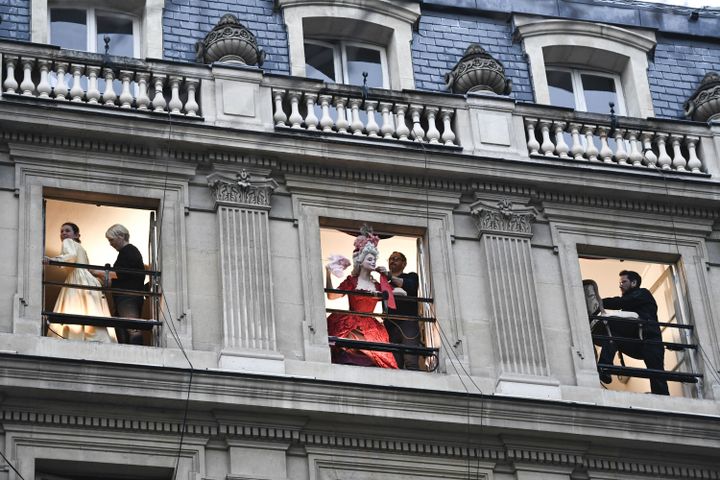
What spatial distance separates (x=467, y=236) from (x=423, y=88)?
9.98 feet

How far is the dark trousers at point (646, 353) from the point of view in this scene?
107 feet

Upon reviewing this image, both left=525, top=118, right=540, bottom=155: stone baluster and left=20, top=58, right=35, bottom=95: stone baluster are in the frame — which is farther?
left=525, top=118, right=540, bottom=155: stone baluster

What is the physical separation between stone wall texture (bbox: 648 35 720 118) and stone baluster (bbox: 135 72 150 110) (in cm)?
845

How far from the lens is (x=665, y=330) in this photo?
33.5m

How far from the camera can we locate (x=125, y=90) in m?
32.5

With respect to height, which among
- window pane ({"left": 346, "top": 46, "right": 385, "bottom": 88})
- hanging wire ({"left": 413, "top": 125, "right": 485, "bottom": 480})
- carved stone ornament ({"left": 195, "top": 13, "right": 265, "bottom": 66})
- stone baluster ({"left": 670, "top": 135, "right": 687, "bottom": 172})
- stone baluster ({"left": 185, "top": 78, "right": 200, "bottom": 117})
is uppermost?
window pane ({"left": 346, "top": 46, "right": 385, "bottom": 88})

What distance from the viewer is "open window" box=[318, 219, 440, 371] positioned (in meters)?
31.7

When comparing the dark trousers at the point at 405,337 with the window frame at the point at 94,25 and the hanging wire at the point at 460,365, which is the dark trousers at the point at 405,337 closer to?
the hanging wire at the point at 460,365

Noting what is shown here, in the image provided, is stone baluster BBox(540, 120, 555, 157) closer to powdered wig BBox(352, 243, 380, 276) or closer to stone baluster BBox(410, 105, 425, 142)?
stone baluster BBox(410, 105, 425, 142)

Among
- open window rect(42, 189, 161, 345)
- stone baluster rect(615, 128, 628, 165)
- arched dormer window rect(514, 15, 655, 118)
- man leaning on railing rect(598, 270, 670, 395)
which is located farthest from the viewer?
arched dormer window rect(514, 15, 655, 118)

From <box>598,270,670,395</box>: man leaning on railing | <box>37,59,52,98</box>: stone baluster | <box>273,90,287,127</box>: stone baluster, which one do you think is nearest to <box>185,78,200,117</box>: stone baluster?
<box>273,90,287,127</box>: stone baluster

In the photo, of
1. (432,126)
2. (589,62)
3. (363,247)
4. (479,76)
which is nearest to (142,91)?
(363,247)

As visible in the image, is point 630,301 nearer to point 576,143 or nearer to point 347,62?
point 576,143

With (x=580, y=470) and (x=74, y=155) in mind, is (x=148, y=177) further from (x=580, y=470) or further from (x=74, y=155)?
(x=580, y=470)
